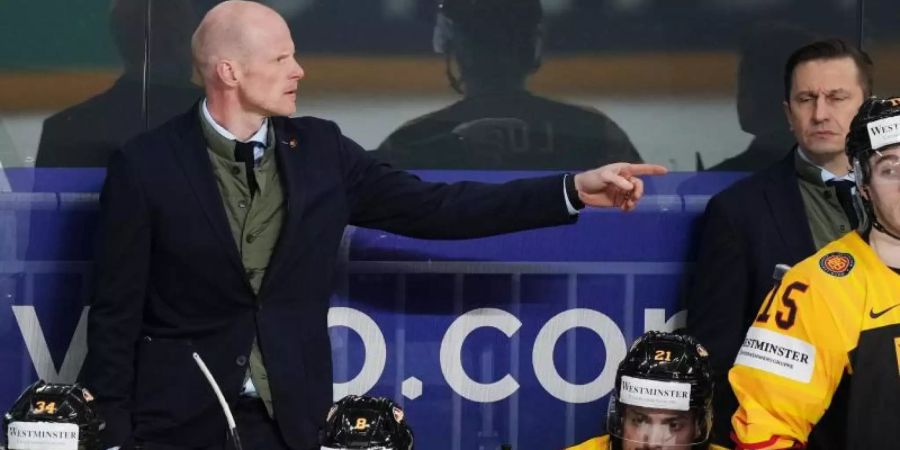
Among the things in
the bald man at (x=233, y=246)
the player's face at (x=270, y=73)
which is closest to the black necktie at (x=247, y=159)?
the bald man at (x=233, y=246)

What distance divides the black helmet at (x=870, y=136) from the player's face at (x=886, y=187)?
2 cm

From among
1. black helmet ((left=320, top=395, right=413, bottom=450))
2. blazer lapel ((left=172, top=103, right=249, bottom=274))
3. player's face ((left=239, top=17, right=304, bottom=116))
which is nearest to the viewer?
black helmet ((left=320, top=395, right=413, bottom=450))

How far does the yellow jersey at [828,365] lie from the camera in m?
4.45

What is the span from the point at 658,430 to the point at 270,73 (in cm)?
158

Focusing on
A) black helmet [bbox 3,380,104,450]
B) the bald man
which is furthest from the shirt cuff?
black helmet [bbox 3,380,104,450]

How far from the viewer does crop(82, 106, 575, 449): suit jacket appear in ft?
18.0

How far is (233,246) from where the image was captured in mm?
5520

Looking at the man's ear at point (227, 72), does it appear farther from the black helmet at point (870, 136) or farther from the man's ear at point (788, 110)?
the black helmet at point (870, 136)

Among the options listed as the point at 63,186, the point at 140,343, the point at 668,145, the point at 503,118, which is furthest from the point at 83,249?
the point at 668,145

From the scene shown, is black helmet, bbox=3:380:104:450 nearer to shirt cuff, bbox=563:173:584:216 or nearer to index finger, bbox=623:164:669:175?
shirt cuff, bbox=563:173:584:216

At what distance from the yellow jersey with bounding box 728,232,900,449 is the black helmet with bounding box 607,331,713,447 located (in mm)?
523

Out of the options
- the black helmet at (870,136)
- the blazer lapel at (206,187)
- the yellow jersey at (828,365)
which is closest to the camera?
the yellow jersey at (828,365)

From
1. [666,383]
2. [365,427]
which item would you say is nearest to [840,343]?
[666,383]

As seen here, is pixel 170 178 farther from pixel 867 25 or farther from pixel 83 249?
pixel 867 25
